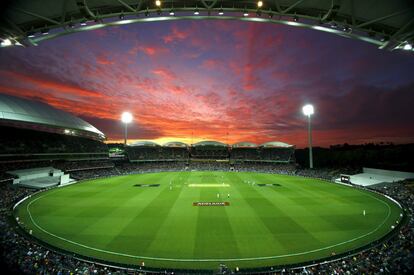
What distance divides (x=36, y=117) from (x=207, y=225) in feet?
184

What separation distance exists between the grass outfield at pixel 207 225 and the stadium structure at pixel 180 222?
Result: 11cm

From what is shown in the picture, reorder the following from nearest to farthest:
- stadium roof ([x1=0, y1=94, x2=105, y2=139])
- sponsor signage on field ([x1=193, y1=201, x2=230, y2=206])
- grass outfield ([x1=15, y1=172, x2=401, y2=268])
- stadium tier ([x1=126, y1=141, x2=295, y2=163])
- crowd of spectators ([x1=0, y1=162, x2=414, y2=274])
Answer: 1. crowd of spectators ([x1=0, y1=162, x2=414, y2=274])
2. grass outfield ([x1=15, y1=172, x2=401, y2=268])
3. sponsor signage on field ([x1=193, y1=201, x2=230, y2=206])
4. stadium roof ([x1=0, y1=94, x2=105, y2=139])
5. stadium tier ([x1=126, y1=141, x2=295, y2=163])

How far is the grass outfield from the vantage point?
18141mm

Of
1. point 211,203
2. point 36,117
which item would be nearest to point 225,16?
point 211,203

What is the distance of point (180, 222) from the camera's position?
25.1 m

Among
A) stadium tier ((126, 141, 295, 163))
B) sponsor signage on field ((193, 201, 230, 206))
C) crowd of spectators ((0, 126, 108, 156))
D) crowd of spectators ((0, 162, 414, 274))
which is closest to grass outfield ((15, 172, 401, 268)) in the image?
sponsor signage on field ((193, 201, 230, 206))

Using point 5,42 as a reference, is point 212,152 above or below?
below

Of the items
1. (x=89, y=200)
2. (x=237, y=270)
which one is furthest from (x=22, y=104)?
(x=237, y=270)

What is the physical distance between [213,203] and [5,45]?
29.4 metres

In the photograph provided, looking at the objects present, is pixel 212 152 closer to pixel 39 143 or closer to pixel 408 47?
pixel 39 143

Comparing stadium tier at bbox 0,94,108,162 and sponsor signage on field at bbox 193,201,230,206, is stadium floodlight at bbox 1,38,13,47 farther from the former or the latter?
stadium tier at bbox 0,94,108,162

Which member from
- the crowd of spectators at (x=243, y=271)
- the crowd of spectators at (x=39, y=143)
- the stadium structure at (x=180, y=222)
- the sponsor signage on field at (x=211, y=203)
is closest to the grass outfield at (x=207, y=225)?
the stadium structure at (x=180, y=222)

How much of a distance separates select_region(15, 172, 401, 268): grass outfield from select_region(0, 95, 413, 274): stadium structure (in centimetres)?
11

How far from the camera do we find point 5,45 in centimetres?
852
